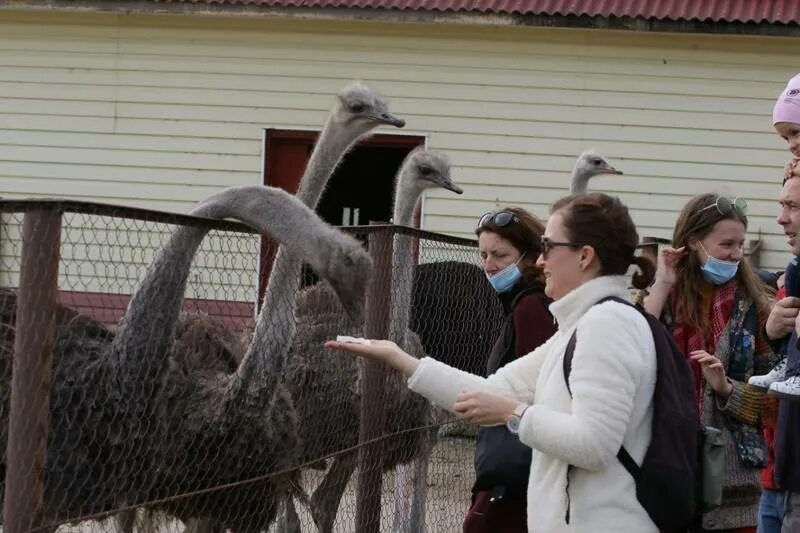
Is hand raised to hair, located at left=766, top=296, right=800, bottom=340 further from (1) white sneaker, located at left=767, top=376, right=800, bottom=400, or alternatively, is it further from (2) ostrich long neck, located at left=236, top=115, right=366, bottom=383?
(2) ostrich long neck, located at left=236, top=115, right=366, bottom=383

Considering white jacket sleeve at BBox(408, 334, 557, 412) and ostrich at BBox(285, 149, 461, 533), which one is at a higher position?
white jacket sleeve at BBox(408, 334, 557, 412)

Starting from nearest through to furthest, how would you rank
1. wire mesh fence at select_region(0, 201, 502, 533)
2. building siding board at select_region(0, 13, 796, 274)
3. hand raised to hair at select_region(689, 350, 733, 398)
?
wire mesh fence at select_region(0, 201, 502, 533) < hand raised to hair at select_region(689, 350, 733, 398) < building siding board at select_region(0, 13, 796, 274)

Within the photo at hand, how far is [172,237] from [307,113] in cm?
848

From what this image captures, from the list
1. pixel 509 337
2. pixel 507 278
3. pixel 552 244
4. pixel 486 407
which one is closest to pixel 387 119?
pixel 507 278

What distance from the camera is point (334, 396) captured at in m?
6.29

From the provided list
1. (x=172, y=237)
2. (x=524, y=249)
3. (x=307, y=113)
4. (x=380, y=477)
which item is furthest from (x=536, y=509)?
Result: (x=307, y=113)

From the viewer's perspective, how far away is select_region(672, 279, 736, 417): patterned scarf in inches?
192

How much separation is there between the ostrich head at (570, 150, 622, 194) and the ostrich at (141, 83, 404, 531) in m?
5.76

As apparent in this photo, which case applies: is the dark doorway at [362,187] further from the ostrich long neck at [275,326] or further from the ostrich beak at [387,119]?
the ostrich long neck at [275,326]

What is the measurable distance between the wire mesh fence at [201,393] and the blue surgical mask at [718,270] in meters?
1.16

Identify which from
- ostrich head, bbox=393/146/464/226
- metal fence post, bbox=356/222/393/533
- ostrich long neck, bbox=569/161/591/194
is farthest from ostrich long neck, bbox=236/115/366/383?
ostrich long neck, bbox=569/161/591/194

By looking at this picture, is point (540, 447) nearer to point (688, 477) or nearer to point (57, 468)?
point (688, 477)

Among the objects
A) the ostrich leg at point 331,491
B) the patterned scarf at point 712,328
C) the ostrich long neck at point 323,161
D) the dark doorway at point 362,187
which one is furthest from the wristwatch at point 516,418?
the dark doorway at point 362,187

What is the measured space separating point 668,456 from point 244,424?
236 centimetres
